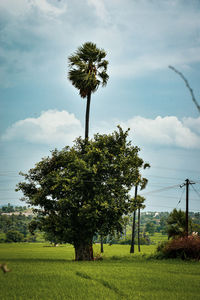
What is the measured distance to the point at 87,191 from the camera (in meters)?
30.7

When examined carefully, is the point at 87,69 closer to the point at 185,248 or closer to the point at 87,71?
the point at 87,71

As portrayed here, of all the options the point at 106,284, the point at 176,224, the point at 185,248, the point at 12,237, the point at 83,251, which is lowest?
the point at 12,237

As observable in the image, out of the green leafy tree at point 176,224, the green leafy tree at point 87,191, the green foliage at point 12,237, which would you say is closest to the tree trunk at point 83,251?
the green leafy tree at point 87,191

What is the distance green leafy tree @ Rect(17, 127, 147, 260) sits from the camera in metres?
29.7

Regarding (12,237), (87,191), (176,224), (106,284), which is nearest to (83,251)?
(87,191)

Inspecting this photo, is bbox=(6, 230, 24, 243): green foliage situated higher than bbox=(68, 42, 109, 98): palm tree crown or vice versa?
bbox=(68, 42, 109, 98): palm tree crown

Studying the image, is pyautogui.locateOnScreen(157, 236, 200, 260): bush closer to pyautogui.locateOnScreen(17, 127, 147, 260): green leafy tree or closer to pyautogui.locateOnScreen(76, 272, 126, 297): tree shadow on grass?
pyautogui.locateOnScreen(17, 127, 147, 260): green leafy tree

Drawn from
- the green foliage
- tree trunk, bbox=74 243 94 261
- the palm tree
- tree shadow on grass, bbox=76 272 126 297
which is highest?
the palm tree

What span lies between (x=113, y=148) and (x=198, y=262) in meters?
13.3

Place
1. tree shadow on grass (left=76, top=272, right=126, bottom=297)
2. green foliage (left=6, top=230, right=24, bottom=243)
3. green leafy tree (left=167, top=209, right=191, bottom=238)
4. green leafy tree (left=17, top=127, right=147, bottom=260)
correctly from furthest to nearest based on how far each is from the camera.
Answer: green foliage (left=6, top=230, right=24, bottom=243)
green leafy tree (left=167, top=209, right=191, bottom=238)
green leafy tree (left=17, top=127, right=147, bottom=260)
tree shadow on grass (left=76, top=272, right=126, bottom=297)

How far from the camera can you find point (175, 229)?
3816 cm

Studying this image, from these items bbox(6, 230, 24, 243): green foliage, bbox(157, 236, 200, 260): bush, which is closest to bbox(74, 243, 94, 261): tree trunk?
bbox(157, 236, 200, 260): bush

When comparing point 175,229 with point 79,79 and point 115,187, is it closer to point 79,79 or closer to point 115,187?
point 115,187

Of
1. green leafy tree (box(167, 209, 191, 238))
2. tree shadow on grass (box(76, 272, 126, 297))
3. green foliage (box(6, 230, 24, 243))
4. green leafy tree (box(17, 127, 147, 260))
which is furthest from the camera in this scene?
green foliage (box(6, 230, 24, 243))
